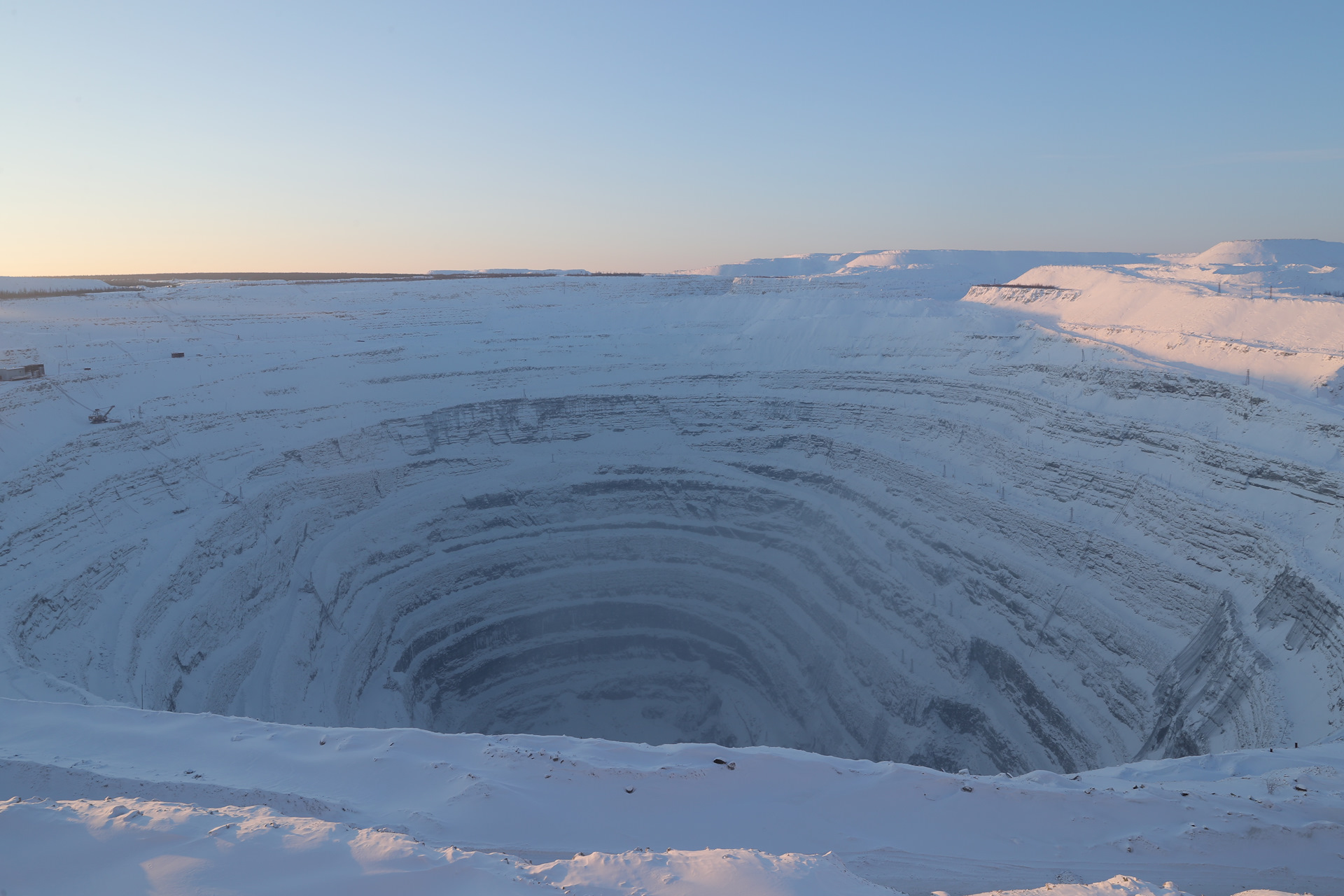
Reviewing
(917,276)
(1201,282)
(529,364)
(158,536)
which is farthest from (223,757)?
(917,276)

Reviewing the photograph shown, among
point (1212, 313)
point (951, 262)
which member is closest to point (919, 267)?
point (951, 262)

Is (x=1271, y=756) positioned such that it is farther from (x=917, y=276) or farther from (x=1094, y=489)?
(x=917, y=276)

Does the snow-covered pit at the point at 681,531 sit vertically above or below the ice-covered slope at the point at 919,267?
below

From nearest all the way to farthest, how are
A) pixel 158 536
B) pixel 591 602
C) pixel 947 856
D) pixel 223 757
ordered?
pixel 947 856 → pixel 223 757 → pixel 158 536 → pixel 591 602

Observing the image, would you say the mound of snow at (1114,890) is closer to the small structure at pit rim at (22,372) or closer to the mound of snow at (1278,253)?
the small structure at pit rim at (22,372)

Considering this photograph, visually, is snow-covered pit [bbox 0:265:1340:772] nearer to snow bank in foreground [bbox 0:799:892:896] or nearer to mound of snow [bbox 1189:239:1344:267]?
snow bank in foreground [bbox 0:799:892:896]

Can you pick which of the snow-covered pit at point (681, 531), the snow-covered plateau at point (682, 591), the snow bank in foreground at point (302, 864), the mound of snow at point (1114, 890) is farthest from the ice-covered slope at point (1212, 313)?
the snow bank in foreground at point (302, 864)
